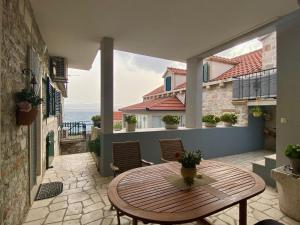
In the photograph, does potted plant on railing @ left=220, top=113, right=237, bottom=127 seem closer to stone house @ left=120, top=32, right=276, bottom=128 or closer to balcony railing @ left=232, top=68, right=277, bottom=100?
stone house @ left=120, top=32, right=276, bottom=128

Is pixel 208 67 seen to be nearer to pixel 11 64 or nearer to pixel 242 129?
pixel 242 129

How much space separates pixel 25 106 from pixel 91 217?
176cm

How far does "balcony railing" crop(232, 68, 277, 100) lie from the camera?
6141 millimetres

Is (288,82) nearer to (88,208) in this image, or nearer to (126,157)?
(126,157)

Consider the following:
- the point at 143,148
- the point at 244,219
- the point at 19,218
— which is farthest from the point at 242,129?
the point at 19,218

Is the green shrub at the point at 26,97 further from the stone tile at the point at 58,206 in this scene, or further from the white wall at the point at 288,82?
the white wall at the point at 288,82

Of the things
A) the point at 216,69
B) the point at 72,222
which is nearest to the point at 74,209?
the point at 72,222

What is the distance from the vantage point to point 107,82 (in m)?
4.17

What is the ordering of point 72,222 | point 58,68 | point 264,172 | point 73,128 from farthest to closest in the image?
point 73,128, point 58,68, point 264,172, point 72,222

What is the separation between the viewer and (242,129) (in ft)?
20.8

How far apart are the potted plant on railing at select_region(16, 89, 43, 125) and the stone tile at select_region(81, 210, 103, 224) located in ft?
5.02

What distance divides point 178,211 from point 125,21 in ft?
10.9

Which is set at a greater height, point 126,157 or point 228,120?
point 228,120

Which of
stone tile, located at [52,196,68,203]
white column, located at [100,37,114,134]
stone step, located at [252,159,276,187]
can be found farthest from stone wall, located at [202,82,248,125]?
stone tile, located at [52,196,68,203]
